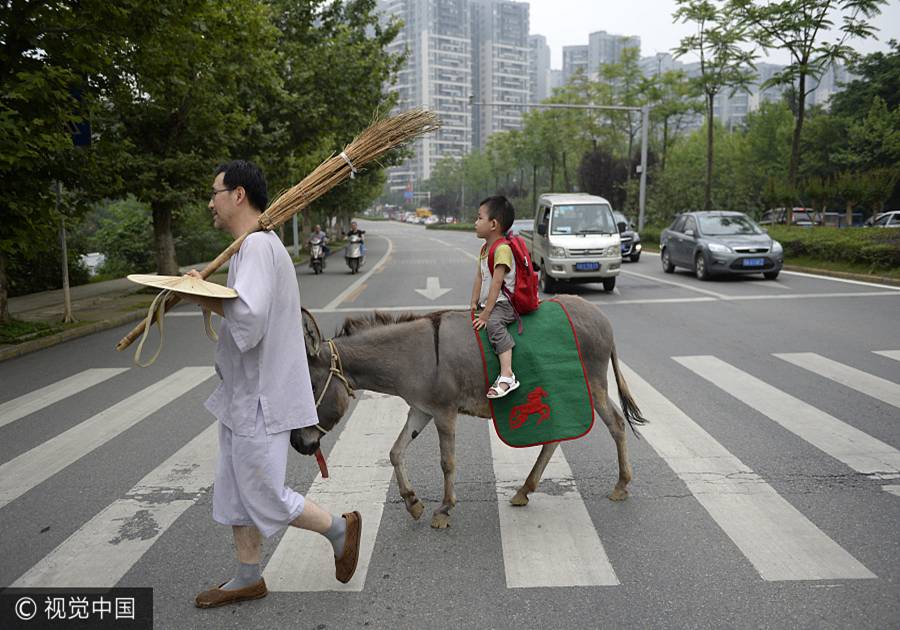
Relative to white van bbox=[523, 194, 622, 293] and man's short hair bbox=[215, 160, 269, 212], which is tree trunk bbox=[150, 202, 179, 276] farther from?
man's short hair bbox=[215, 160, 269, 212]

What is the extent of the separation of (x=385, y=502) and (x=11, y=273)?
17.2 metres

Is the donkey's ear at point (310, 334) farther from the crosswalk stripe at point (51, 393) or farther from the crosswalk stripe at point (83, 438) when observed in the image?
the crosswalk stripe at point (51, 393)

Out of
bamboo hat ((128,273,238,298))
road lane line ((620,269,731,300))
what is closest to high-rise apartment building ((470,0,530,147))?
road lane line ((620,269,731,300))

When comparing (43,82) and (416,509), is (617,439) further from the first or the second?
(43,82)

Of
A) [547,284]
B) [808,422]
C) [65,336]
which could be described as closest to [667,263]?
[547,284]

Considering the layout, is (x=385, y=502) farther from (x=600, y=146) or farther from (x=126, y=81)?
(x=600, y=146)

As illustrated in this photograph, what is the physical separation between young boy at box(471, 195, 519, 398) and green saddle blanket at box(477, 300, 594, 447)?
6cm

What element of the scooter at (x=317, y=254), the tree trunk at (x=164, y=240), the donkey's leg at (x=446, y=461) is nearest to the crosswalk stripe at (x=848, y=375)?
the donkey's leg at (x=446, y=461)

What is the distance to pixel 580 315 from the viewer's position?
14.5 feet

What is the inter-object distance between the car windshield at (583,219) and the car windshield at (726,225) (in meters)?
3.18

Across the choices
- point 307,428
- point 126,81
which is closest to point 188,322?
point 126,81

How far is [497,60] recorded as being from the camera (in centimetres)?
16712

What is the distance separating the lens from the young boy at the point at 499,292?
4.12 m

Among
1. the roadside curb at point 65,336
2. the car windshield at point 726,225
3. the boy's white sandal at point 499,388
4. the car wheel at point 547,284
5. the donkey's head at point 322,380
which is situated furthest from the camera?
the car windshield at point 726,225
